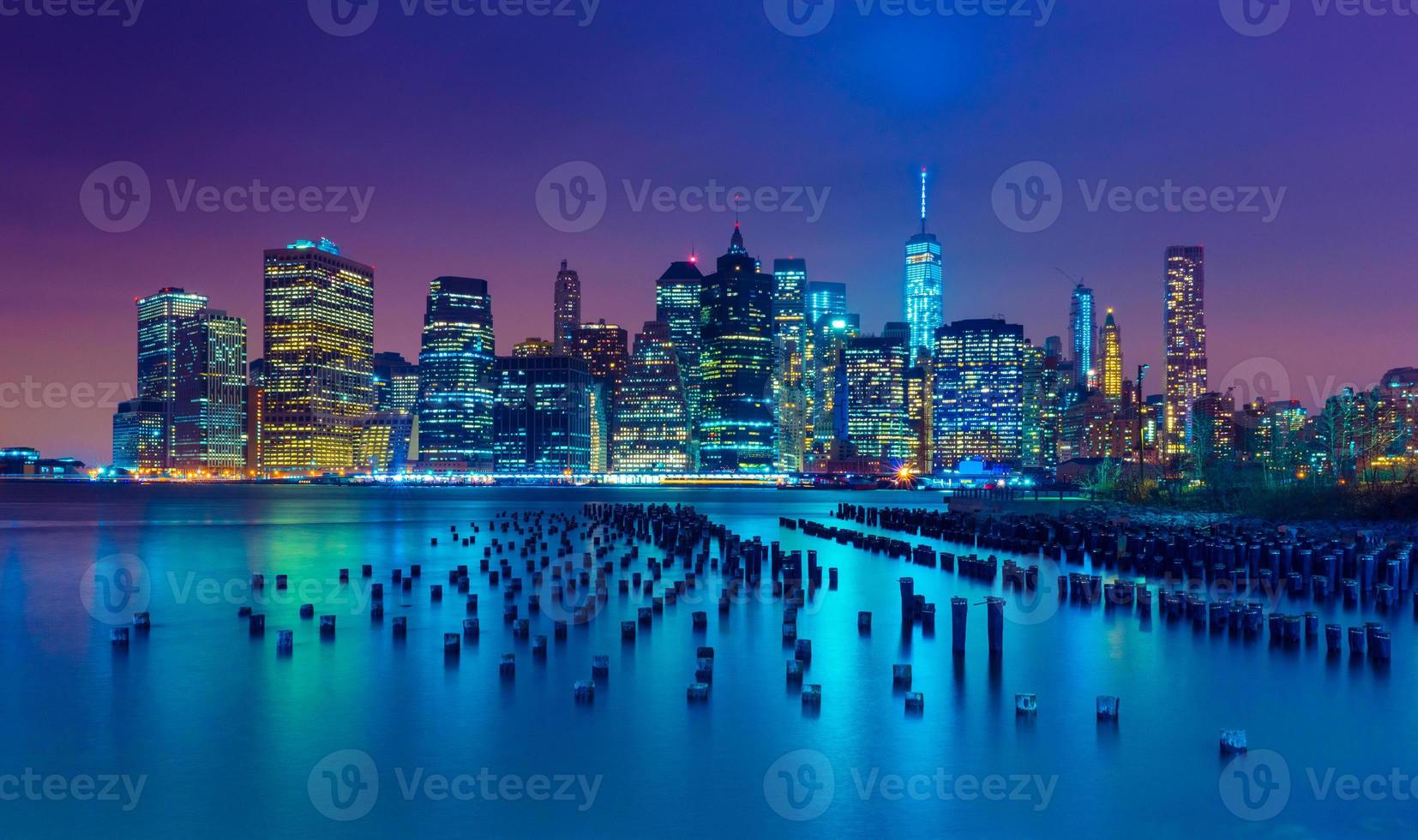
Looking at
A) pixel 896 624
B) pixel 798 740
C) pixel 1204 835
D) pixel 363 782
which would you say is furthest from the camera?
→ pixel 896 624

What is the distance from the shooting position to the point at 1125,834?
1369 centimetres

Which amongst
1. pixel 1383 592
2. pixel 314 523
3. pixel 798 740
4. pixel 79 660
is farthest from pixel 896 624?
pixel 314 523

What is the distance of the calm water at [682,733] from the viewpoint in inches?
562

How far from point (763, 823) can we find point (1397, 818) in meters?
8.74

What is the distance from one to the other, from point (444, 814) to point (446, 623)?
1593 centimetres

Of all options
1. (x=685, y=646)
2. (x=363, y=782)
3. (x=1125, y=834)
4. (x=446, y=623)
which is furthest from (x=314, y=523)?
(x=1125, y=834)

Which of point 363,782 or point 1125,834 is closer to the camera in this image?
point 1125,834

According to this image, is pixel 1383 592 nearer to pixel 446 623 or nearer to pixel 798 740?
pixel 798 740

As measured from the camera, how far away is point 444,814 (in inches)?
563

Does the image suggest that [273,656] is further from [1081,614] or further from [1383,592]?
[1383,592]

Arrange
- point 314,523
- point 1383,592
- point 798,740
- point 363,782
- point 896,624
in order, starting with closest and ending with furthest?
point 363,782 → point 798,740 → point 896,624 → point 1383,592 → point 314,523

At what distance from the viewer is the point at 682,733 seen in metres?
18.4

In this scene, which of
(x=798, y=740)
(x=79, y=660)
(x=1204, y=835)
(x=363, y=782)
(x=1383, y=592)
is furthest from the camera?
(x=1383, y=592)

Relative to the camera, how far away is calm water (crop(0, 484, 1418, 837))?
14266 millimetres
